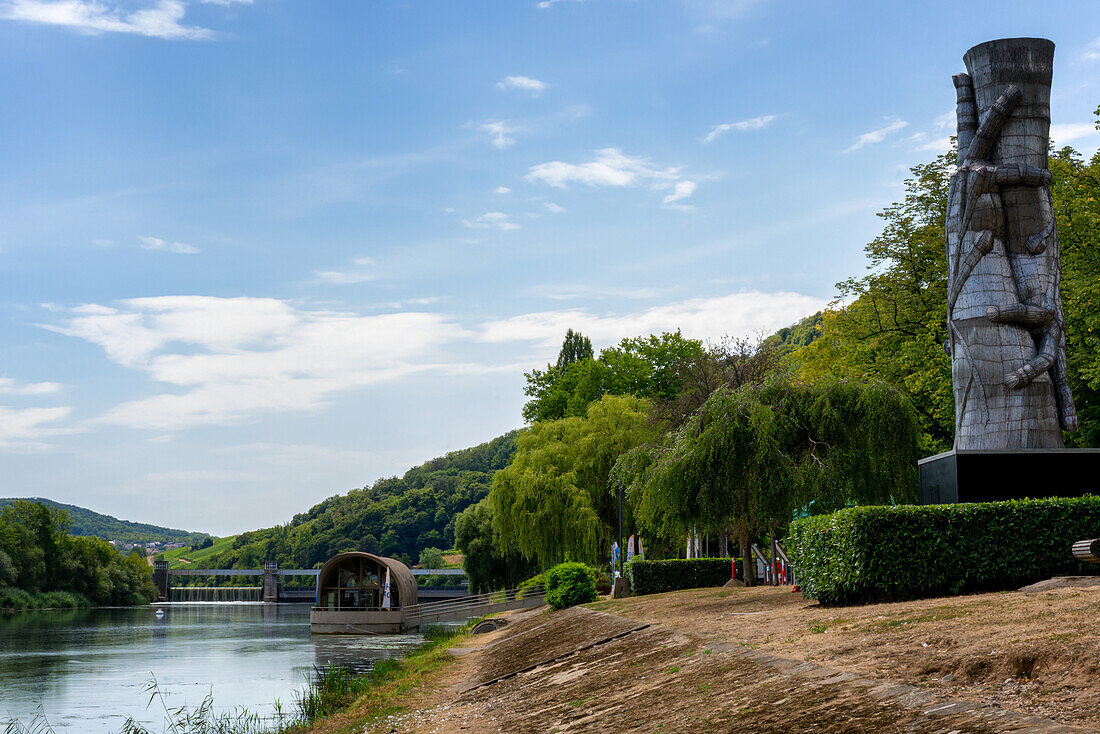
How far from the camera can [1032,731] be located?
582 cm

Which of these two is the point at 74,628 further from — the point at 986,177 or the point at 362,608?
the point at 986,177

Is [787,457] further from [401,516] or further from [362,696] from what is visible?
[401,516]

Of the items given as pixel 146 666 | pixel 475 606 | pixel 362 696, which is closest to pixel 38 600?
pixel 475 606

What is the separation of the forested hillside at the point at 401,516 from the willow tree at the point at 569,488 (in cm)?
8968

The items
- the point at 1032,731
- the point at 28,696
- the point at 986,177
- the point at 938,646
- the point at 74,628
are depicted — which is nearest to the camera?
the point at 1032,731

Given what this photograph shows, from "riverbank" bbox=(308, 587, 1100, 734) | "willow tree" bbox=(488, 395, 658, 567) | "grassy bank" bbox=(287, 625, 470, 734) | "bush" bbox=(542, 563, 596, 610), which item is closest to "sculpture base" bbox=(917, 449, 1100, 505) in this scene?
"riverbank" bbox=(308, 587, 1100, 734)

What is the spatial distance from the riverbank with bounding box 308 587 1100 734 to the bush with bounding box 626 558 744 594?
14.8 m

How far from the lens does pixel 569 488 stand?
1811 inches

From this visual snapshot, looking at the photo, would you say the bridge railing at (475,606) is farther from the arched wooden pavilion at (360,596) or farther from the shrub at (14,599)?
the shrub at (14,599)

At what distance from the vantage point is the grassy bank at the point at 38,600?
77.9 meters

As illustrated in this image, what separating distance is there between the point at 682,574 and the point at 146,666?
19.0m

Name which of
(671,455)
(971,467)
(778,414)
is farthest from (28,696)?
(971,467)

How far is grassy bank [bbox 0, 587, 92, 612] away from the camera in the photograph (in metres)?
77.9

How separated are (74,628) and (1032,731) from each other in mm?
59404
